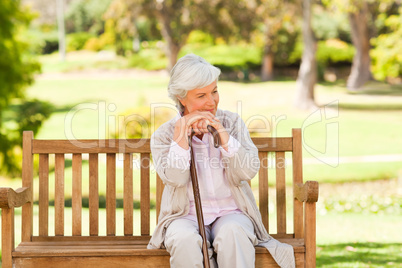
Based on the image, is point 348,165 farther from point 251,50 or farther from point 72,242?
point 251,50

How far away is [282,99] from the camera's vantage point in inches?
904

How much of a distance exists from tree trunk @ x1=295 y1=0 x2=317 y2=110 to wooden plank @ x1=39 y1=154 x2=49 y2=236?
16.5 meters

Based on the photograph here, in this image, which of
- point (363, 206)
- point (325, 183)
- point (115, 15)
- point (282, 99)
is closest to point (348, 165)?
point (325, 183)

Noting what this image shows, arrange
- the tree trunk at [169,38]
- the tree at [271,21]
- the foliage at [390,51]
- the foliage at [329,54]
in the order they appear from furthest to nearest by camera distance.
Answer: the foliage at [329,54], the tree trunk at [169,38], the tree at [271,21], the foliage at [390,51]

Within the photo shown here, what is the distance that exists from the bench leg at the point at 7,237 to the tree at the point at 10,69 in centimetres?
737

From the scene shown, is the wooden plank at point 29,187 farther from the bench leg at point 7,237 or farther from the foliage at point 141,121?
the foliage at point 141,121

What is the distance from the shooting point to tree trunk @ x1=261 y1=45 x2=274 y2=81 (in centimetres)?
3008

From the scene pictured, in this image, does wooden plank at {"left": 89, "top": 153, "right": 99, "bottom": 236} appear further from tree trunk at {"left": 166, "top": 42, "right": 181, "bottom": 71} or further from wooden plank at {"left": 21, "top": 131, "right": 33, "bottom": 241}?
tree trunk at {"left": 166, "top": 42, "right": 181, "bottom": 71}

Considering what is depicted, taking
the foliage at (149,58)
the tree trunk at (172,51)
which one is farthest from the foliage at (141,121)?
the foliage at (149,58)

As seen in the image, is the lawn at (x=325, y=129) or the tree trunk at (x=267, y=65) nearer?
the lawn at (x=325, y=129)

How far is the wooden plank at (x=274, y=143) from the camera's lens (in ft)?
12.2

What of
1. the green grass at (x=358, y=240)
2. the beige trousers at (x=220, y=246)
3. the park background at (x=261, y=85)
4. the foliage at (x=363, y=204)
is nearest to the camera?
the beige trousers at (x=220, y=246)

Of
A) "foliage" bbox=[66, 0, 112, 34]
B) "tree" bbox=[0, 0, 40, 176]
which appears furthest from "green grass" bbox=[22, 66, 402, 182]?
"foliage" bbox=[66, 0, 112, 34]

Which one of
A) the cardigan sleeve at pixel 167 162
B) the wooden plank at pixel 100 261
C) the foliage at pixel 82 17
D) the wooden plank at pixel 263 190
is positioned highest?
the foliage at pixel 82 17
